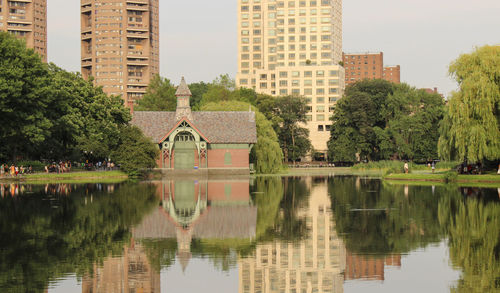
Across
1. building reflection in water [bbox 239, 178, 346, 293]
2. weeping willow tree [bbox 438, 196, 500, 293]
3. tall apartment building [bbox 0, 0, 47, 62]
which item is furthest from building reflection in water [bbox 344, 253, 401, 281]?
tall apartment building [bbox 0, 0, 47, 62]

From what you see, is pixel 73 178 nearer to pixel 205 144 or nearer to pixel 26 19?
pixel 205 144

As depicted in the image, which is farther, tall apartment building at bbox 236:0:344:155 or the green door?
tall apartment building at bbox 236:0:344:155

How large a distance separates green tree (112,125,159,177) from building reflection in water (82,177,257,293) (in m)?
26.8

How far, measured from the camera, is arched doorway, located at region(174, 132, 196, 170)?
262 feet

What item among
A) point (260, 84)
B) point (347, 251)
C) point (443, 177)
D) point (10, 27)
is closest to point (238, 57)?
point (260, 84)

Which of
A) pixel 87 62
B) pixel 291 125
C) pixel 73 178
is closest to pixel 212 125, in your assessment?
pixel 73 178

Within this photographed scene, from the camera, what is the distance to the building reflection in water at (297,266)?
15.9 metres

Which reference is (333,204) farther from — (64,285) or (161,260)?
(64,285)

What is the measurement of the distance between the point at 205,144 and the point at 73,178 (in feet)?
63.1

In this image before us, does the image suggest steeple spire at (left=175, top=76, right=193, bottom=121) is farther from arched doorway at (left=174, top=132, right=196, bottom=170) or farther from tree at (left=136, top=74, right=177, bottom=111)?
tree at (left=136, top=74, right=177, bottom=111)

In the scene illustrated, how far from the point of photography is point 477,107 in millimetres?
50062

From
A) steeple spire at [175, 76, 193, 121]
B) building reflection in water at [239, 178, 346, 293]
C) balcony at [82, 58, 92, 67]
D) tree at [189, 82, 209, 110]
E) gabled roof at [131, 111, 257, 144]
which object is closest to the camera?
building reflection in water at [239, 178, 346, 293]

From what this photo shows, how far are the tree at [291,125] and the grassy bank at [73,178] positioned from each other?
51.5 meters

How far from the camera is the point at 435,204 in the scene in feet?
113
